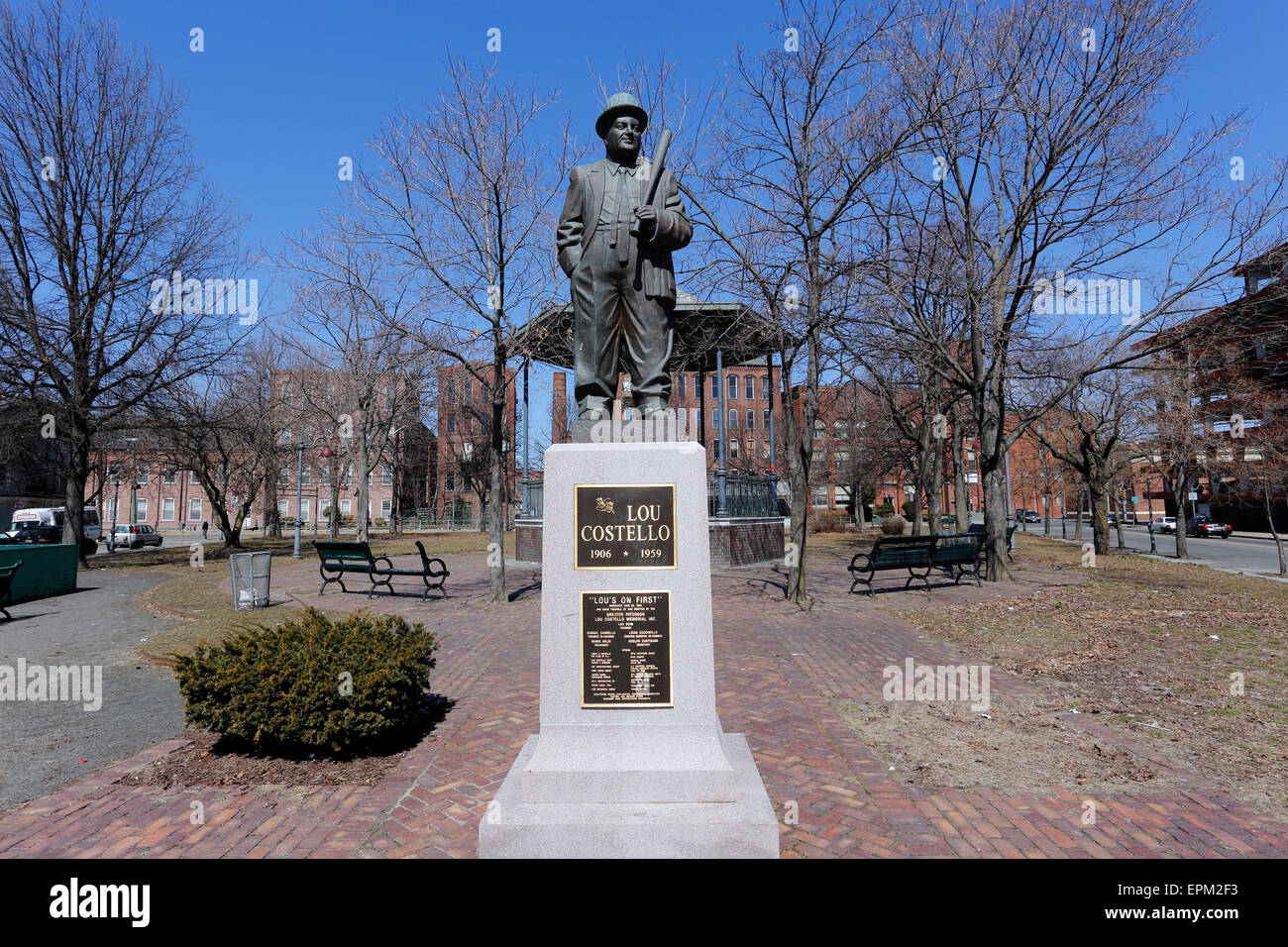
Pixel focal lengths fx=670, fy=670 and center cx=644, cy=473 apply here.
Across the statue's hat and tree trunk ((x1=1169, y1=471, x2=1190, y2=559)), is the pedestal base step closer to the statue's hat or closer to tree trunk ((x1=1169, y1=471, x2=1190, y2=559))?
the statue's hat

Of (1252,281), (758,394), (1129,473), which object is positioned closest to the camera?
(1252,281)

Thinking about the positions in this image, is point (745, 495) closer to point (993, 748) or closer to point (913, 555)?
point (913, 555)

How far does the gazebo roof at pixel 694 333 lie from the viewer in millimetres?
13062

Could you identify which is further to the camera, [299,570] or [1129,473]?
[1129,473]

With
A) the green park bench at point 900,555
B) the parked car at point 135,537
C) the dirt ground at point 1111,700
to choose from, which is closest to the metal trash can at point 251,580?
the dirt ground at point 1111,700

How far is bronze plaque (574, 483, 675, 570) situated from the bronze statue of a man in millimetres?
681

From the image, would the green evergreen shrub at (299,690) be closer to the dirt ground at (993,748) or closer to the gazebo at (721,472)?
the dirt ground at (993,748)

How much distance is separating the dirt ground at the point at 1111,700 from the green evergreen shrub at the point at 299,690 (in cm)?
380

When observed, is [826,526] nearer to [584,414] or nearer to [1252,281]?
[1252,281]

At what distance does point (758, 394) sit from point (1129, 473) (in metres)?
49.2

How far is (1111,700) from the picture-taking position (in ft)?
20.6

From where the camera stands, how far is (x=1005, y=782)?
4504 mm

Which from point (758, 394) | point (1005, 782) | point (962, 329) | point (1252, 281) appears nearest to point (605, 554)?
point (1005, 782)

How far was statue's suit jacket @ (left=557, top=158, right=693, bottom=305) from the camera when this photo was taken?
446cm
